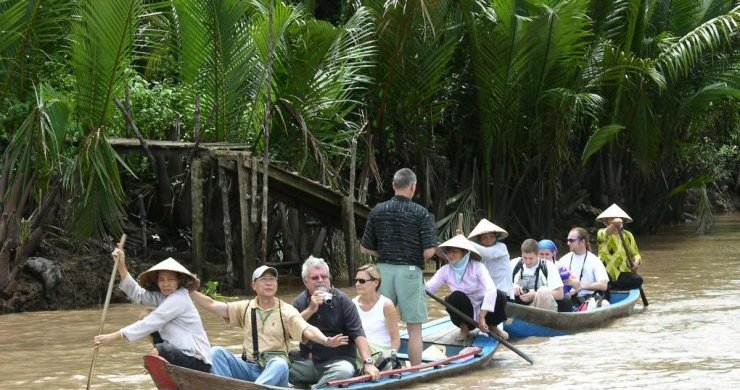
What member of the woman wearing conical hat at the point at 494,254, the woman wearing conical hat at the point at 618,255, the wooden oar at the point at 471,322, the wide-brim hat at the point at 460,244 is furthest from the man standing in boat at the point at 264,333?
Result: the woman wearing conical hat at the point at 618,255

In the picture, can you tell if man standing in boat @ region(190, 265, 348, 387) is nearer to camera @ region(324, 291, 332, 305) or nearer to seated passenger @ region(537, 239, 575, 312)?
camera @ region(324, 291, 332, 305)

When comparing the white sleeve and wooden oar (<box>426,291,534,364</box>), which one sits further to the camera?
the white sleeve

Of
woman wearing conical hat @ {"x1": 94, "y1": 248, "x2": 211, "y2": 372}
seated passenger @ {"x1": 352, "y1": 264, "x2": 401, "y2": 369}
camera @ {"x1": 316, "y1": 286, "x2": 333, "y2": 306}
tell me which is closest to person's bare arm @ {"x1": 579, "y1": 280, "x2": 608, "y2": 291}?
seated passenger @ {"x1": 352, "y1": 264, "x2": 401, "y2": 369}

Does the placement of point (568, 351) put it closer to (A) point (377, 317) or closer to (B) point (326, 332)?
(A) point (377, 317)

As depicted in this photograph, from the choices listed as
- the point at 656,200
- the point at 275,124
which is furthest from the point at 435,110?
the point at 656,200

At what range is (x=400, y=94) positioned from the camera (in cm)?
1983

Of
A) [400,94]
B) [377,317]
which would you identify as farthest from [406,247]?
[400,94]

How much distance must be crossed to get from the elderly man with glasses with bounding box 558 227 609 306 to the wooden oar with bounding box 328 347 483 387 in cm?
322

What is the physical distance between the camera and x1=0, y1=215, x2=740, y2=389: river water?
9.89 metres

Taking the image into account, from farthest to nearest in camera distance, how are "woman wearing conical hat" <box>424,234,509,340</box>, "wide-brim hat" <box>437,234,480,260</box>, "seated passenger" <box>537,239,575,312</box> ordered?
"seated passenger" <box>537,239,575,312</box>, "woman wearing conical hat" <box>424,234,509,340</box>, "wide-brim hat" <box>437,234,480,260</box>

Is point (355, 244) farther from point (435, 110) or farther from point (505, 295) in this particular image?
point (505, 295)

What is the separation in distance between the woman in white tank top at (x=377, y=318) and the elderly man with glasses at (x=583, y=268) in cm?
430

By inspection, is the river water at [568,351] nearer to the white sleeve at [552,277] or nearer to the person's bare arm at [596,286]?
the person's bare arm at [596,286]

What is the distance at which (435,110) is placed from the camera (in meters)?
20.5
